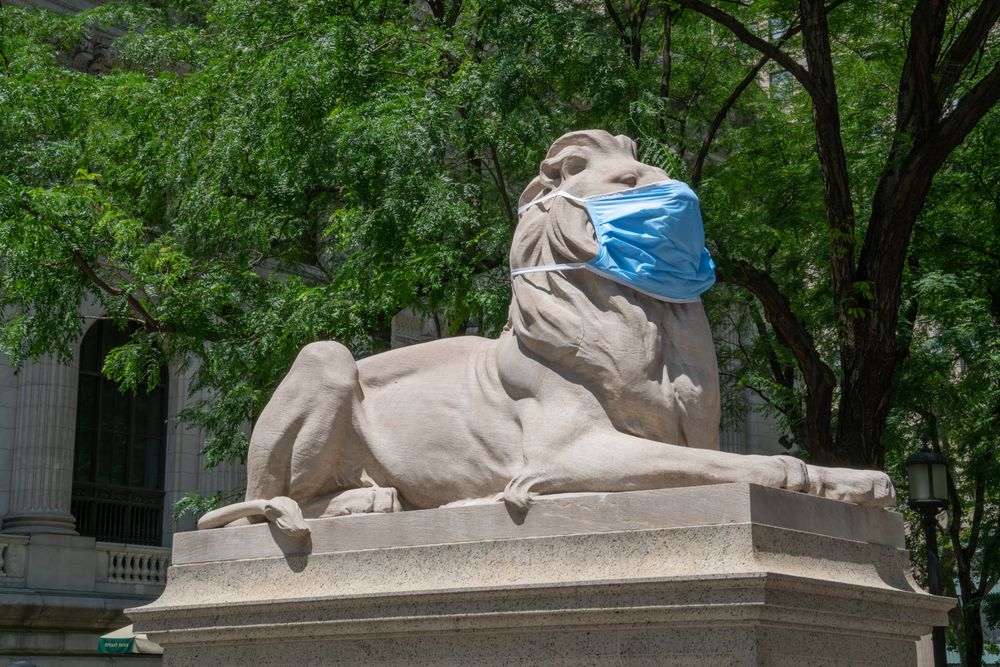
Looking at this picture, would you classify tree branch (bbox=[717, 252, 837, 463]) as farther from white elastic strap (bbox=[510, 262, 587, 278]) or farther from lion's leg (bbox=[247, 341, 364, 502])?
lion's leg (bbox=[247, 341, 364, 502])

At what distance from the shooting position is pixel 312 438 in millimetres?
7641

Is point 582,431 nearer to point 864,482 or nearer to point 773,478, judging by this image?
point 773,478

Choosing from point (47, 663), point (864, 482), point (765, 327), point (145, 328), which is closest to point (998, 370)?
point (765, 327)

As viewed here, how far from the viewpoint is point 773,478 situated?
6461 millimetres

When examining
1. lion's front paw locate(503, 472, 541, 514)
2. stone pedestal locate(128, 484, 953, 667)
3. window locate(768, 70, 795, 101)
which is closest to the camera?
stone pedestal locate(128, 484, 953, 667)

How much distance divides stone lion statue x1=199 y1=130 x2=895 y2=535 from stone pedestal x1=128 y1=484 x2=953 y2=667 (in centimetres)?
20

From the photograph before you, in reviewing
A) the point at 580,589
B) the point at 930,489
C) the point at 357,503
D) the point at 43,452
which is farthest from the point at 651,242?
the point at 43,452

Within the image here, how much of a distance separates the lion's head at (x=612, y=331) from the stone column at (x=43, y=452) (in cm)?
1983

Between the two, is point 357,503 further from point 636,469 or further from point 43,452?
point 43,452

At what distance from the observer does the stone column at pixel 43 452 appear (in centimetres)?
2517

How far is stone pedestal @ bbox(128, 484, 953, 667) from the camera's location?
600cm

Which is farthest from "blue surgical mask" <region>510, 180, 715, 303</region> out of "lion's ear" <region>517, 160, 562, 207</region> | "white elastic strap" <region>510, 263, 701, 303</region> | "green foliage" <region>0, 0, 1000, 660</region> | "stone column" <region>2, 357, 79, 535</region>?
"stone column" <region>2, 357, 79, 535</region>

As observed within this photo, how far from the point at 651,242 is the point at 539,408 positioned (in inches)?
40.1

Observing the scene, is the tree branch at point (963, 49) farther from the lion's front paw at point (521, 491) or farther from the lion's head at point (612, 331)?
the lion's front paw at point (521, 491)
